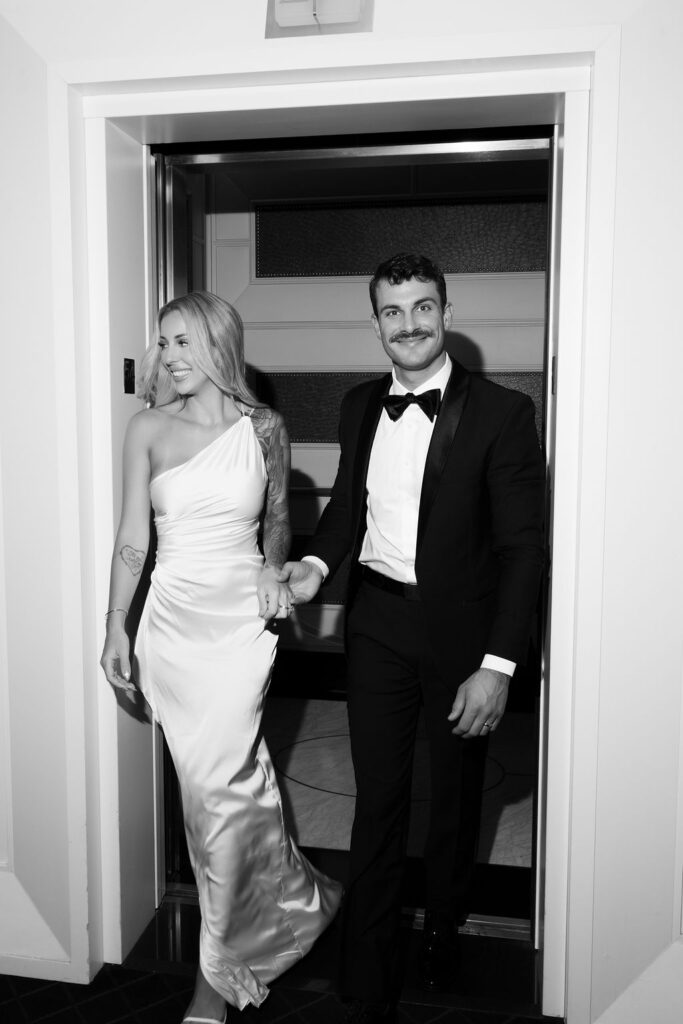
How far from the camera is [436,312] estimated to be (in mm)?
2137

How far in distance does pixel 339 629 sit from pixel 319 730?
2.25ft

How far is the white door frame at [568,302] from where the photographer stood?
2033mm

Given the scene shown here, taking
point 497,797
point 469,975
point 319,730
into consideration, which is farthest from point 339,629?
point 469,975

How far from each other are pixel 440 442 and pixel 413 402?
13cm

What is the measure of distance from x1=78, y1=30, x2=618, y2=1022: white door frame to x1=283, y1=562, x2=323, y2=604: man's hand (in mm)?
592

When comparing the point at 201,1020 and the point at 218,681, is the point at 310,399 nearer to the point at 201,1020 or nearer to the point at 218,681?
the point at 218,681

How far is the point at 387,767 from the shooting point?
222cm

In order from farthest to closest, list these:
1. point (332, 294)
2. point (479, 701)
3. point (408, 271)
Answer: point (332, 294) → point (408, 271) → point (479, 701)

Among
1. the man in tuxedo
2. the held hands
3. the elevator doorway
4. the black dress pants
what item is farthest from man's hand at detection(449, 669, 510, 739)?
the elevator doorway

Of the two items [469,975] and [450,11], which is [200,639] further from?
[450,11]

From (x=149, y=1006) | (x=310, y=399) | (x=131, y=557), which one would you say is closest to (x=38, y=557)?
(x=131, y=557)

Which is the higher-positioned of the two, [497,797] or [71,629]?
[71,629]

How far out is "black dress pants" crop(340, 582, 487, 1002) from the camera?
2.18 meters

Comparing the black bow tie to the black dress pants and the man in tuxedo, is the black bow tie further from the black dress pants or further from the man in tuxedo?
the black dress pants
